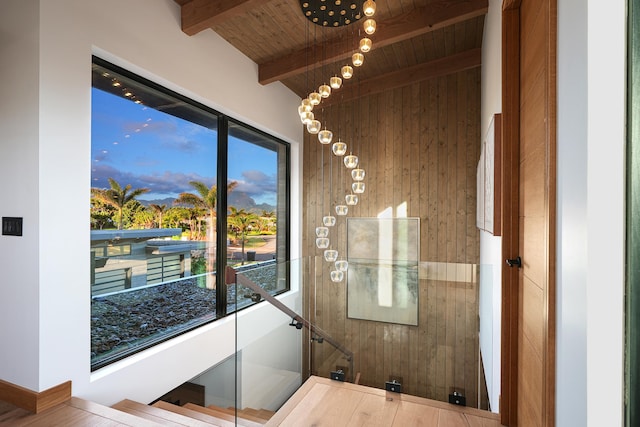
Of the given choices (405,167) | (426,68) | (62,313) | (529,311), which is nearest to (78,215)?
(62,313)

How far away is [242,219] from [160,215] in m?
1.18

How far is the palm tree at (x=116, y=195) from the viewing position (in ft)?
7.84

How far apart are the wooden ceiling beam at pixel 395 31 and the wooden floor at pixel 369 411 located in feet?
10.1

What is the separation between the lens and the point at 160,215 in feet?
9.32

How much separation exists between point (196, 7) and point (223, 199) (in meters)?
1.73

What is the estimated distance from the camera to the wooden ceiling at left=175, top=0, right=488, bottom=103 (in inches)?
117

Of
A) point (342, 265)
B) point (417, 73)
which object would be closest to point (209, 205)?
point (342, 265)

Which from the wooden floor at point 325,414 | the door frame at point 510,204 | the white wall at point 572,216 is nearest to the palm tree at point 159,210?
the wooden floor at point 325,414

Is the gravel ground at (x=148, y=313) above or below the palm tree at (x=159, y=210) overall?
below

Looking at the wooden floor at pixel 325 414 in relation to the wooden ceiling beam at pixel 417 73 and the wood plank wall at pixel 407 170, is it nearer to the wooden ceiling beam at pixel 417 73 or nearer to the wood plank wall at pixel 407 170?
the wood plank wall at pixel 407 170

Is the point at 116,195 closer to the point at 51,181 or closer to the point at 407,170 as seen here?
the point at 51,181

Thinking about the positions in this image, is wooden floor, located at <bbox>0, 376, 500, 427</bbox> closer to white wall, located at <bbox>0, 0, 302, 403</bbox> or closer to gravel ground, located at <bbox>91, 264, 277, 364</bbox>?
white wall, located at <bbox>0, 0, 302, 403</bbox>

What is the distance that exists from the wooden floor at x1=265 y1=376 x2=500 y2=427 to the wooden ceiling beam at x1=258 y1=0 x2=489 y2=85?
3072mm

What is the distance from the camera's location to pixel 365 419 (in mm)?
1934
